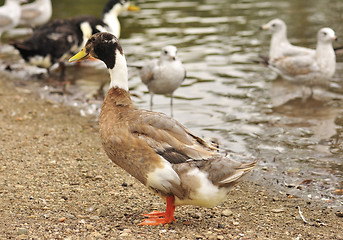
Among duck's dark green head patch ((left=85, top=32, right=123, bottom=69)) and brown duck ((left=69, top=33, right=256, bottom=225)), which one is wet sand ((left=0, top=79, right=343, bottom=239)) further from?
duck's dark green head patch ((left=85, top=32, right=123, bottom=69))

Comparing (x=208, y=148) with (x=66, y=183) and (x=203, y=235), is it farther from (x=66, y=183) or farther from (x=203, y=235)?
(x=66, y=183)

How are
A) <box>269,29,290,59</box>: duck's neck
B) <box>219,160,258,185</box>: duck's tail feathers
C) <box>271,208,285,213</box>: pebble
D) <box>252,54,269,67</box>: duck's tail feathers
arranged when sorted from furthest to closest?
<box>269,29,290,59</box>: duck's neck, <box>252,54,269,67</box>: duck's tail feathers, <box>271,208,285,213</box>: pebble, <box>219,160,258,185</box>: duck's tail feathers

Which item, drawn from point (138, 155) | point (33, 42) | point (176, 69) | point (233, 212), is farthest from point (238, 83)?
point (138, 155)

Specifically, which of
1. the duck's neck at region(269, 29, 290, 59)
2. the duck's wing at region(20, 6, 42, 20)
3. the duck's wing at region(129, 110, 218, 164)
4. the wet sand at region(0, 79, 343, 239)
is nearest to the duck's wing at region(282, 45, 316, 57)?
the duck's neck at region(269, 29, 290, 59)

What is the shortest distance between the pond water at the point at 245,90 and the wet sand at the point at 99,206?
57 centimetres

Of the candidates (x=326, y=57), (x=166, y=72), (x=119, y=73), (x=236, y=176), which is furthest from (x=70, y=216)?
(x=326, y=57)

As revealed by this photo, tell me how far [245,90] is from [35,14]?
7.46 meters

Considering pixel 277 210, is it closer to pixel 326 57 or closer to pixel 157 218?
pixel 157 218

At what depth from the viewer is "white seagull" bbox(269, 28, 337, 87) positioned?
32.9ft

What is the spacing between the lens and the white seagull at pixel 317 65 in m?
10.0

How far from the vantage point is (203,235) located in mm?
4680

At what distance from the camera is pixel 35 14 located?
1471cm

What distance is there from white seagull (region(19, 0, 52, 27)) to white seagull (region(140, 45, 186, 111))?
673 cm

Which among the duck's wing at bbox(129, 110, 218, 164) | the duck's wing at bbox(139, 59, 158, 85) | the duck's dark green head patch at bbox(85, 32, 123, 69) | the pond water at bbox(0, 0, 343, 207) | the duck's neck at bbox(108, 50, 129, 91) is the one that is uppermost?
the duck's dark green head patch at bbox(85, 32, 123, 69)
